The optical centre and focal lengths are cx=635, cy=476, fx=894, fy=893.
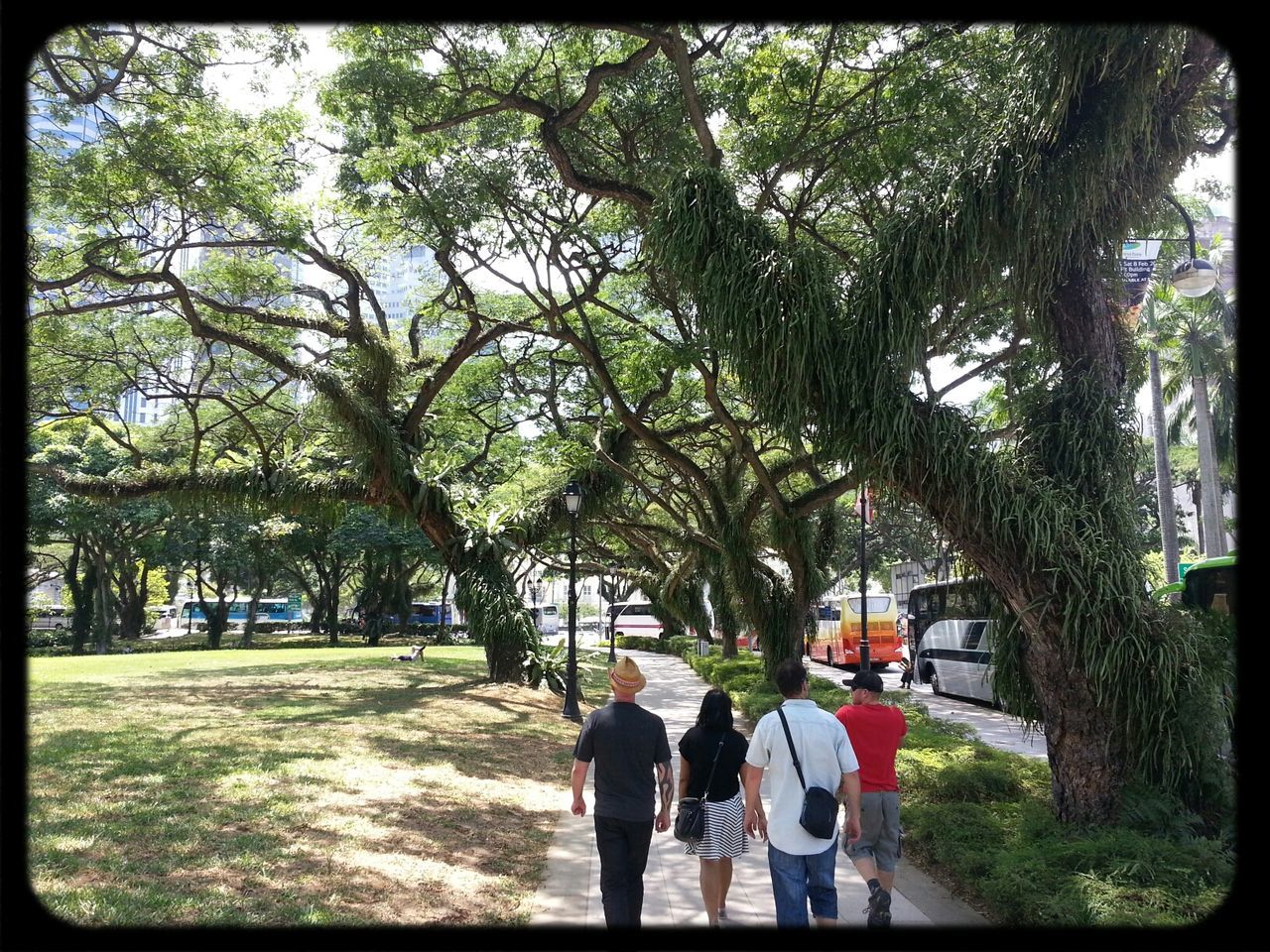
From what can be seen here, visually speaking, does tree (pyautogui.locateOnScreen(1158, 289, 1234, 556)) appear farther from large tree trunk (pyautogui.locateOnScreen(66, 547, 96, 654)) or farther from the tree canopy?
large tree trunk (pyautogui.locateOnScreen(66, 547, 96, 654))

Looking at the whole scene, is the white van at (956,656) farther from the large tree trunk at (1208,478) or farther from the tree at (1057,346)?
the tree at (1057,346)

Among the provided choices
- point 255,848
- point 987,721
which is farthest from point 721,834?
point 987,721

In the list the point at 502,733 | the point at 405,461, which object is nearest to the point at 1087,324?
the point at 502,733

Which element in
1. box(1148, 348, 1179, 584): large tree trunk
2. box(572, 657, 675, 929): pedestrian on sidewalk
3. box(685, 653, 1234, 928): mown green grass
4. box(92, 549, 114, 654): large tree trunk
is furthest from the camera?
box(92, 549, 114, 654): large tree trunk

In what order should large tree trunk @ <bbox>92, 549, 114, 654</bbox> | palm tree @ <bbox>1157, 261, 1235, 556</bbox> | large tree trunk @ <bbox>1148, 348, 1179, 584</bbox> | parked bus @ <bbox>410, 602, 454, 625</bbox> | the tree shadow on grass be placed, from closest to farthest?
1. the tree shadow on grass
2. large tree trunk @ <bbox>1148, 348, 1179, 584</bbox>
3. palm tree @ <bbox>1157, 261, 1235, 556</bbox>
4. large tree trunk @ <bbox>92, 549, 114, 654</bbox>
5. parked bus @ <bbox>410, 602, 454, 625</bbox>

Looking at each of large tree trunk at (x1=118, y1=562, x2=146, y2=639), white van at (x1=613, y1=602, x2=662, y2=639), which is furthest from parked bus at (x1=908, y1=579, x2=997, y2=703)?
large tree trunk at (x1=118, y1=562, x2=146, y2=639)

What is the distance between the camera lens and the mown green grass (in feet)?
16.7

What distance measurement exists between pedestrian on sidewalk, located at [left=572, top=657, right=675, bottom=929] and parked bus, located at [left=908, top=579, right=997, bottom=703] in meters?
15.0

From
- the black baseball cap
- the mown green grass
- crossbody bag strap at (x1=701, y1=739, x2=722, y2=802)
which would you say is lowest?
the mown green grass

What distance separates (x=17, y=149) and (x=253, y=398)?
48.7ft

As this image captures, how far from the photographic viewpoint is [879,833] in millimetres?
5633

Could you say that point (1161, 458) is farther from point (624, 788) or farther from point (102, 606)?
point (102, 606)

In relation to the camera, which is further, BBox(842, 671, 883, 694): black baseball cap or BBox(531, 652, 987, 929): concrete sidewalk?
BBox(842, 671, 883, 694): black baseball cap

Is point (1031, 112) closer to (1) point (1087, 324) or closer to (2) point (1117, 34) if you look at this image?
(2) point (1117, 34)
